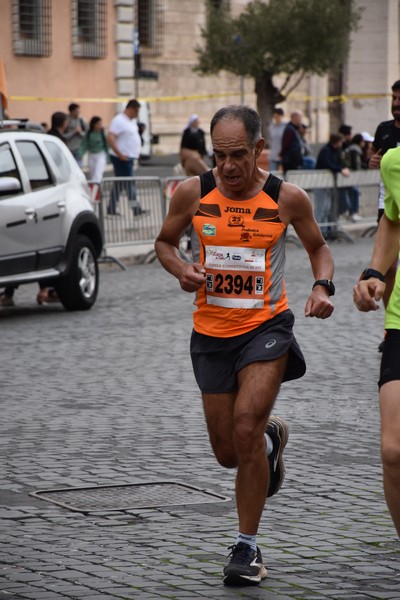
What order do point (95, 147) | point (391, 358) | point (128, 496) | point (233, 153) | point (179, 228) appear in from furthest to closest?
point (95, 147) < point (128, 496) < point (179, 228) < point (233, 153) < point (391, 358)

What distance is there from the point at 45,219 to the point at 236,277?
918cm

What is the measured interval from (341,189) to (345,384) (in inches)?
621

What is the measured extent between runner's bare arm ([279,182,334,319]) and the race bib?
0.19 metres

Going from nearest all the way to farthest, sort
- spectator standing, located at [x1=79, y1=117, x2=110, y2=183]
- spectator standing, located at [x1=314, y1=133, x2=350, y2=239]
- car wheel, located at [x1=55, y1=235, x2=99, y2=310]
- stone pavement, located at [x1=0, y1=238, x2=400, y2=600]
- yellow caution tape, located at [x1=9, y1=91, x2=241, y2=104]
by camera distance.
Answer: stone pavement, located at [x1=0, y1=238, x2=400, y2=600], car wheel, located at [x1=55, y1=235, x2=99, y2=310], spectator standing, located at [x1=314, y1=133, x2=350, y2=239], spectator standing, located at [x1=79, y1=117, x2=110, y2=183], yellow caution tape, located at [x1=9, y1=91, x2=241, y2=104]

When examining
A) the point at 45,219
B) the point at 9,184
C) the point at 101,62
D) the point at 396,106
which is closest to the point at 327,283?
the point at 396,106

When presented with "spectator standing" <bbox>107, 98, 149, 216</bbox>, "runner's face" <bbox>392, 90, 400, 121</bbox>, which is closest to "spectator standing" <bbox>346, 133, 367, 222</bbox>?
"spectator standing" <bbox>107, 98, 149, 216</bbox>

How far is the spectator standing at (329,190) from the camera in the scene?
2555 cm

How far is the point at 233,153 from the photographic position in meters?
5.88

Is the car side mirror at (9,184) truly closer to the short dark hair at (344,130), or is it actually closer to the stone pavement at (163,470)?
the stone pavement at (163,470)

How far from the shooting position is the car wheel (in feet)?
50.9

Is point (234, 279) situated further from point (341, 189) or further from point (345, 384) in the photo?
point (341, 189)

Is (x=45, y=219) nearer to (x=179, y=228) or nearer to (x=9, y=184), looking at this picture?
(x=9, y=184)

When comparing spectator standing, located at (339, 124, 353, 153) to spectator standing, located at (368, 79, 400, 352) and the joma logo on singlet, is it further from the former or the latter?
the joma logo on singlet

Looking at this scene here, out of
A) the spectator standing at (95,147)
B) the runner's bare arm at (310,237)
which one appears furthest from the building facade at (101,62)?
the runner's bare arm at (310,237)
